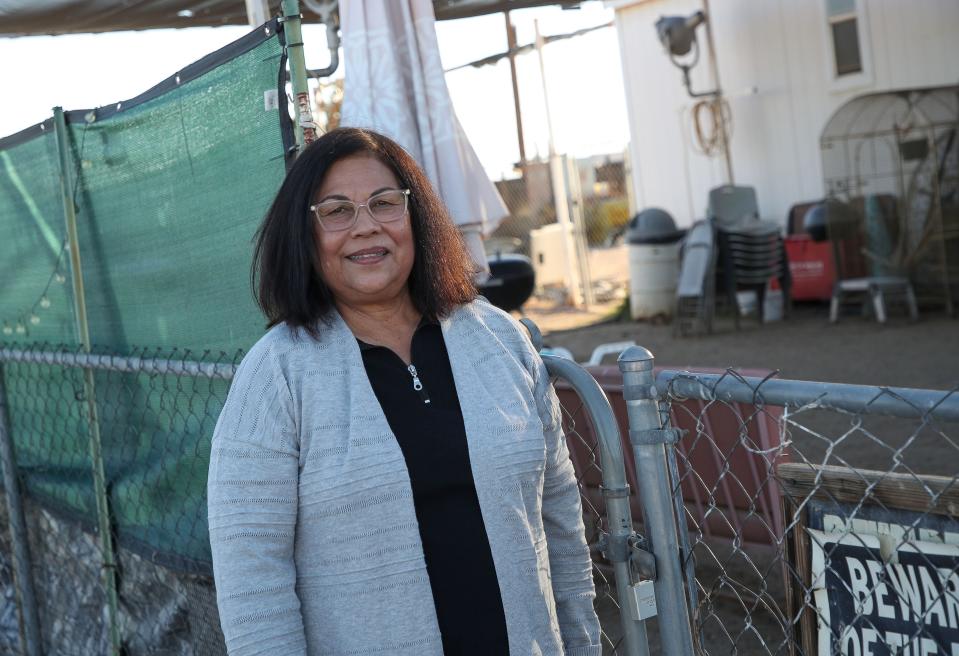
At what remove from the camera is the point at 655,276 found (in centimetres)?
1352

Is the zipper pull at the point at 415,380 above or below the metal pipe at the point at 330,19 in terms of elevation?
below

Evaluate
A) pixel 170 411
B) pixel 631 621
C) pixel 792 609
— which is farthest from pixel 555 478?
pixel 170 411

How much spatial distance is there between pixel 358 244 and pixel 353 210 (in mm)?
67

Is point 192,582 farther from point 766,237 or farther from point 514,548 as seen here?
point 766,237

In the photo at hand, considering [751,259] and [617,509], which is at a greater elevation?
[617,509]

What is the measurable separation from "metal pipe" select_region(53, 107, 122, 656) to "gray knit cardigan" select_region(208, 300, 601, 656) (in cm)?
213

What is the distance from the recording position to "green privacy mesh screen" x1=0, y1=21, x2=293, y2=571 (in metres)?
2.94

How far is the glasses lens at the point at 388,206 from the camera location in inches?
81.7

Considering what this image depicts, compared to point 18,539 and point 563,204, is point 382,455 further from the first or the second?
point 563,204

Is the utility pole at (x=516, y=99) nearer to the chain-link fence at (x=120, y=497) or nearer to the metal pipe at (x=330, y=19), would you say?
the metal pipe at (x=330, y=19)

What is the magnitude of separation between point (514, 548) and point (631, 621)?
27cm

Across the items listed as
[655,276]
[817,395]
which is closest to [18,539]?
[817,395]

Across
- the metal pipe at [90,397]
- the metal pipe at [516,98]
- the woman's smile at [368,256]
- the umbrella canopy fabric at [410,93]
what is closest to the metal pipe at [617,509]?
the woman's smile at [368,256]

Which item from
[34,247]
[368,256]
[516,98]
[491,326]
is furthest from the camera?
[516,98]
